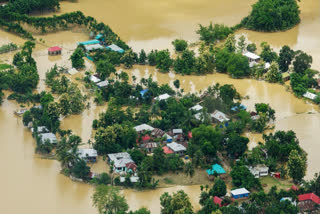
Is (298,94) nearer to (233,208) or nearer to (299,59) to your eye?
(299,59)

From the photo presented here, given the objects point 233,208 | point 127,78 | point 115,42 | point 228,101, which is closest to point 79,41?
point 115,42

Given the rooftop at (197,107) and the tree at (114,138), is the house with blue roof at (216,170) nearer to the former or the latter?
the tree at (114,138)

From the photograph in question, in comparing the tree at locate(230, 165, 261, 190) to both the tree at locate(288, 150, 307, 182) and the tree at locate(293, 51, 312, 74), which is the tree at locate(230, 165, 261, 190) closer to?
the tree at locate(288, 150, 307, 182)

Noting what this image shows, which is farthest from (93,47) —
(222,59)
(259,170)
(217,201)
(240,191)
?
(217,201)

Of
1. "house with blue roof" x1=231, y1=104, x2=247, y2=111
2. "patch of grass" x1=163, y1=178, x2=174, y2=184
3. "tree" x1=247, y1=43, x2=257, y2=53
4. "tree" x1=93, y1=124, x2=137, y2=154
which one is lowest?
"patch of grass" x1=163, y1=178, x2=174, y2=184

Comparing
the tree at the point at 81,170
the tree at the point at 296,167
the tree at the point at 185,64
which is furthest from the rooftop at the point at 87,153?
the tree at the point at 185,64

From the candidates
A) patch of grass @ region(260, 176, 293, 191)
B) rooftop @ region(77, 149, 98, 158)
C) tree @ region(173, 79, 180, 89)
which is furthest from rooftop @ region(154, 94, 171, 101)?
patch of grass @ region(260, 176, 293, 191)
